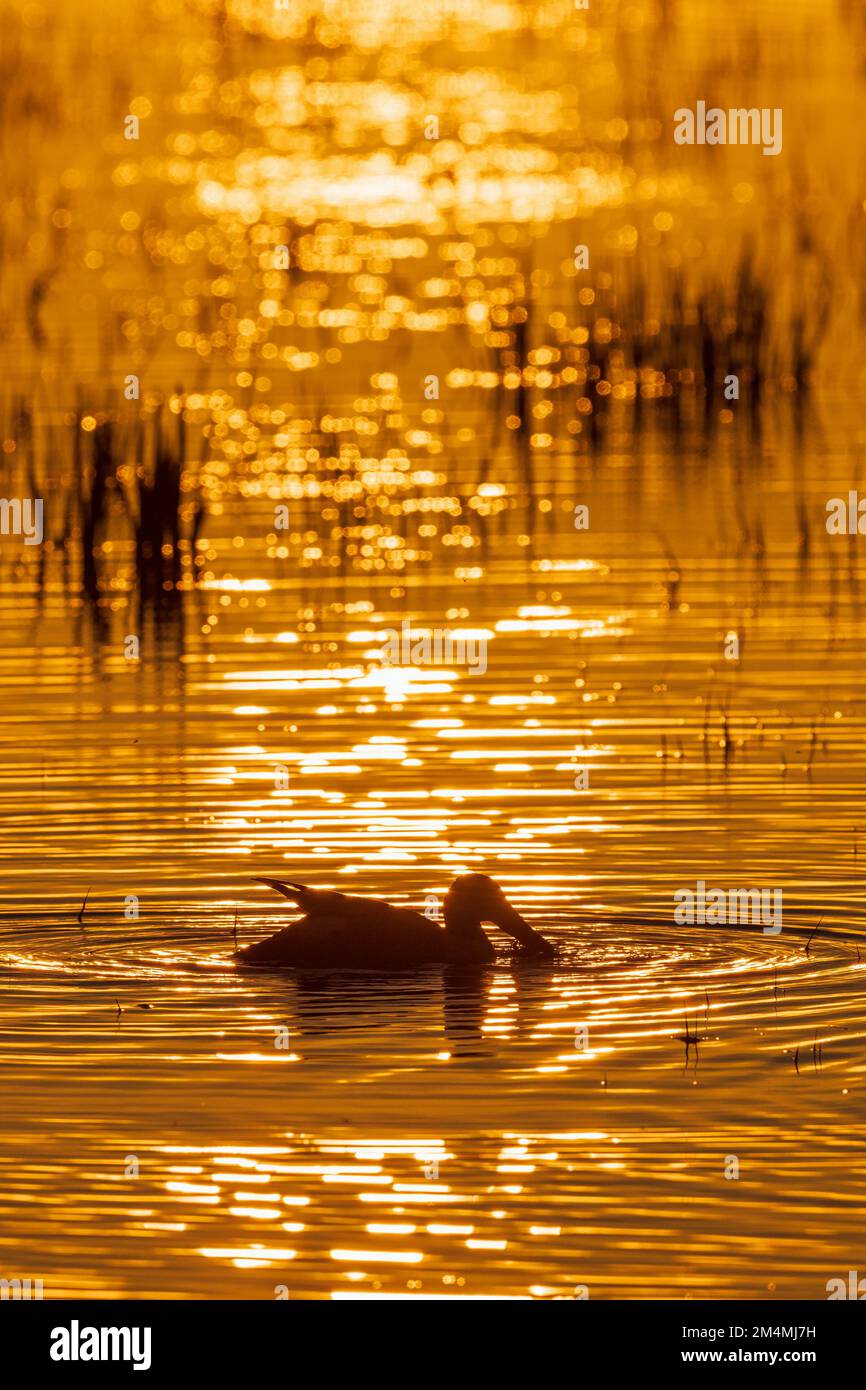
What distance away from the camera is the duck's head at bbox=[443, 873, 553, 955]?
12.2 m

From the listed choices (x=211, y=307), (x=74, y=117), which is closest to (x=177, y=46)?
(x=74, y=117)

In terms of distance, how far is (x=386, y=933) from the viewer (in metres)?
12.1

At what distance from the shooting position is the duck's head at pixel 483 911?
40.0 ft

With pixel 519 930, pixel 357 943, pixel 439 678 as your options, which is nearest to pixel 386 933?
pixel 357 943

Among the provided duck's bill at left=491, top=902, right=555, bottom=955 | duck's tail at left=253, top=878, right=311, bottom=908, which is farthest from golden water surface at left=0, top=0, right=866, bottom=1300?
duck's tail at left=253, top=878, right=311, bottom=908

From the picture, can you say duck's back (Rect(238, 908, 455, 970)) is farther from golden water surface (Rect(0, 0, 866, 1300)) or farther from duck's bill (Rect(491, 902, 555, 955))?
duck's bill (Rect(491, 902, 555, 955))

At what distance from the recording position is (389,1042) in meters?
11.2

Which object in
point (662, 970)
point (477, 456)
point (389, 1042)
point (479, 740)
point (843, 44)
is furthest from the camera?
point (843, 44)

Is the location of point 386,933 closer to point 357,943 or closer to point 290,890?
point 357,943

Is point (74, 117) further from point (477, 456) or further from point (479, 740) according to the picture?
point (479, 740)

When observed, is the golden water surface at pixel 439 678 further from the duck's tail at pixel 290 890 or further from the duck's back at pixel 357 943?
the duck's tail at pixel 290 890

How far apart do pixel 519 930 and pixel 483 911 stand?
0.55ft

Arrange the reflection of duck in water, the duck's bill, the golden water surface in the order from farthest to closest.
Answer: the duck's bill
the reflection of duck in water
the golden water surface

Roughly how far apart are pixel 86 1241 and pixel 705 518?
42.0 ft
